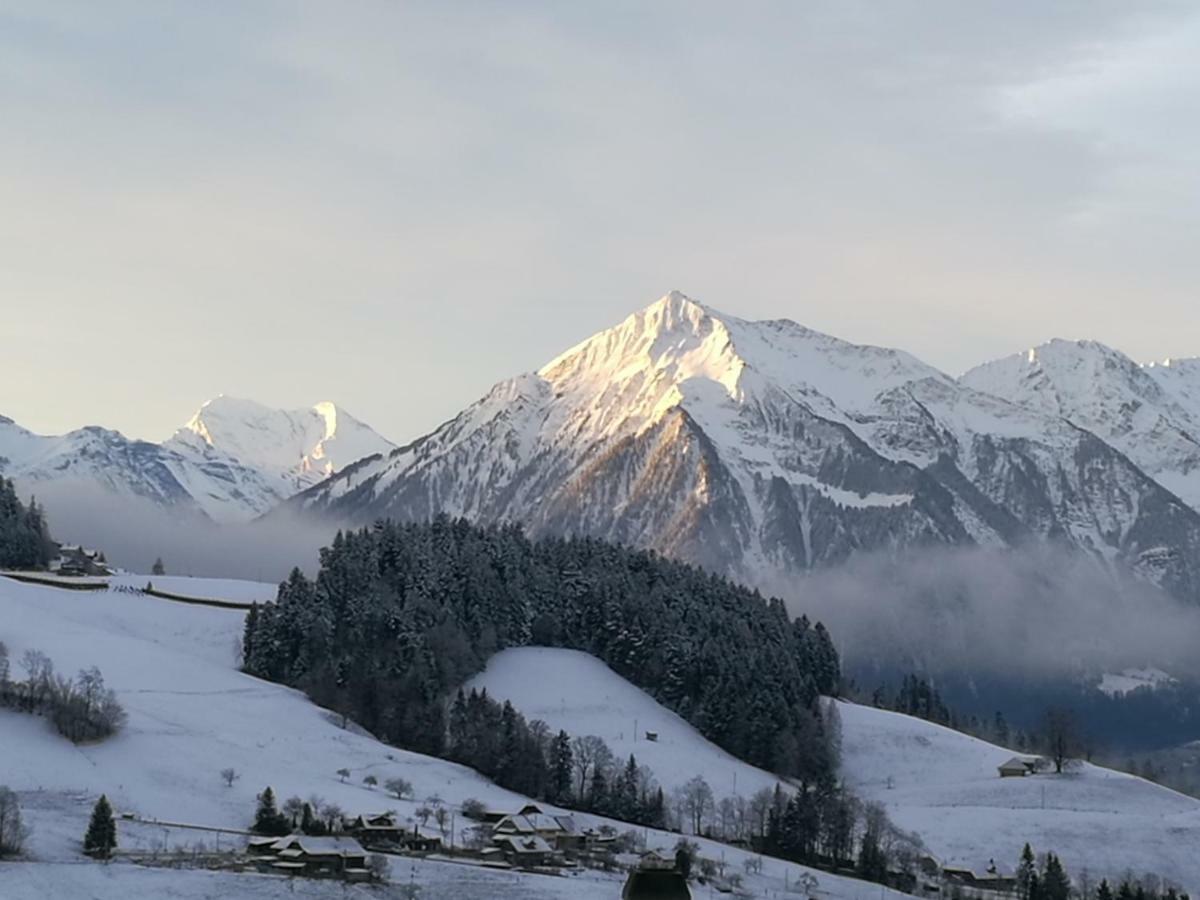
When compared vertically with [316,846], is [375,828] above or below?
above

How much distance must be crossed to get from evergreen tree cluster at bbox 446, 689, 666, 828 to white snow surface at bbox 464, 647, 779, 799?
441 centimetres

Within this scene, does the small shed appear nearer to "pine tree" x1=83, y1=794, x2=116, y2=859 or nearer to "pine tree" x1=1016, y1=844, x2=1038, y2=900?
"pine tree" x1=83, y1=794, x2=116, y2=859

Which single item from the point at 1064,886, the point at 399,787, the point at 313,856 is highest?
the point at 399,787

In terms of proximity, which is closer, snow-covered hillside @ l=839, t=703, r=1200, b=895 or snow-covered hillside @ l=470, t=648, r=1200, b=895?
snow-covered hillside @ l=839, t=703, r=1200, b=895

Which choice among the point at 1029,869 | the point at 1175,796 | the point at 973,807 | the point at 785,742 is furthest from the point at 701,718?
the point at 1029,869

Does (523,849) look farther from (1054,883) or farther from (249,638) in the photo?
(249,638)

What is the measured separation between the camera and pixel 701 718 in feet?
609

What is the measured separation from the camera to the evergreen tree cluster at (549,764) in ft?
485

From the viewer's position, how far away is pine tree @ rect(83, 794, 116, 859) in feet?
344

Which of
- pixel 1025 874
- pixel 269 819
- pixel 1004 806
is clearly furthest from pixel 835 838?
pixel 269 819

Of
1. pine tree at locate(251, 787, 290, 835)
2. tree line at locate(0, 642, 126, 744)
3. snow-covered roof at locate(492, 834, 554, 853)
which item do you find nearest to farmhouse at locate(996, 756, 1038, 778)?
snow-covered roof at locate(492, 834, 554, 853)

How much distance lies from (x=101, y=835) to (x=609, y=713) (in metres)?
79.6

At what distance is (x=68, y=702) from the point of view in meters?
136

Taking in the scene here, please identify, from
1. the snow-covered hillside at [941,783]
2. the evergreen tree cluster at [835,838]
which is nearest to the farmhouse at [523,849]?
the evergreen tree cluster at [835,838]
